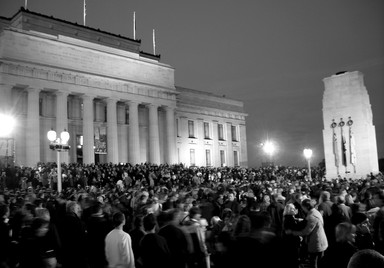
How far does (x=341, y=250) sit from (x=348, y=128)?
22.6 metres

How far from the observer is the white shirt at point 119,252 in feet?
21.4

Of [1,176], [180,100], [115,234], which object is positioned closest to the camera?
[115,234]

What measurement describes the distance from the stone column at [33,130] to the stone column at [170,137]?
1662 centimetres

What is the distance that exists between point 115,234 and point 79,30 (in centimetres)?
4583

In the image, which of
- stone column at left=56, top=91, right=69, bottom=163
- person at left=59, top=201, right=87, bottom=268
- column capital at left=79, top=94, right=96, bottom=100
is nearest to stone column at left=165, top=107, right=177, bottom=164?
column capital at left=79, top=94, right=96, bottom=100

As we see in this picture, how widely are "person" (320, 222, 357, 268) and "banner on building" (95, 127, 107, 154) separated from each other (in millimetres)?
40523

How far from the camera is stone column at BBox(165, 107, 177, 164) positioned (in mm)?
50531

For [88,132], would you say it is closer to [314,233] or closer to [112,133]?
[112,133]

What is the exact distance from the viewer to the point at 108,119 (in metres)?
44.7

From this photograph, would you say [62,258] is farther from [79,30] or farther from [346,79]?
[79,30]

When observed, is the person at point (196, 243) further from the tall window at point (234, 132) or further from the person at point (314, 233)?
the tall window at point (234, 132)

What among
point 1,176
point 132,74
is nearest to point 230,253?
point 1,176

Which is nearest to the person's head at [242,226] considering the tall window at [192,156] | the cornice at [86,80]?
the cornice at [86,80]

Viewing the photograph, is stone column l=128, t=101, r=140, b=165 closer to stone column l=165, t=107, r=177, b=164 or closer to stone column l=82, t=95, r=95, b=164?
stone column l=165, t=107, r=177, b=164
